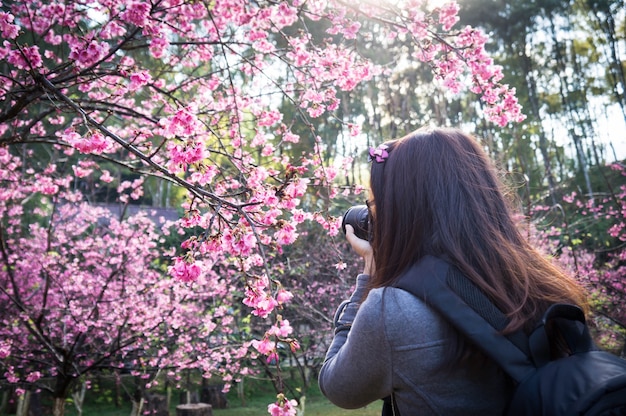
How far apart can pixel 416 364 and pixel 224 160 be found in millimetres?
7533

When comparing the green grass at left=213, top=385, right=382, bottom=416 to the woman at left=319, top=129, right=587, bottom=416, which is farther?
the green grass at left=213, top=385, right=382, bottom=416

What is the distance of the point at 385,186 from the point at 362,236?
249 mm

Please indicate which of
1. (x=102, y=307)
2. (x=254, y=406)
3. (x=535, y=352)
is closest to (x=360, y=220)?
(x=535, y=352)

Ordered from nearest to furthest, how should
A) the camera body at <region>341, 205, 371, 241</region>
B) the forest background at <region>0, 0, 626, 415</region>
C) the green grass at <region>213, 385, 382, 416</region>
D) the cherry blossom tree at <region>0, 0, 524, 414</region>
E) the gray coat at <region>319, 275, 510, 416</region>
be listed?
the gray coat at <region>319, 275, 510, 416</region>, the camera body at <region>341, 205, 371, 241</region>, the cherry blossom tree at <region>0, 0, 524, 414</region>, the forest background at <region>0, 0, 626, 415</region>, the green grass at <region>213, 385, 382, 416</region>

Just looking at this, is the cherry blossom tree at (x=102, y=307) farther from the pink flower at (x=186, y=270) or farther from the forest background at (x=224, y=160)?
the pink flower at (x=186, y=270)

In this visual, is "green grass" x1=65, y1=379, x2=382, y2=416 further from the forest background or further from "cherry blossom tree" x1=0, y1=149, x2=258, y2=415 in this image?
"cherry blossom tree" x1=0, y1=149, x2=258, y2=415

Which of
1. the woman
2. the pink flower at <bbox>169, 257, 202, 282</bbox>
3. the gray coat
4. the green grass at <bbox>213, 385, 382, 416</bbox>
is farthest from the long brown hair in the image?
the green grass at <bbox>213, 385, 382, 416</bbox>

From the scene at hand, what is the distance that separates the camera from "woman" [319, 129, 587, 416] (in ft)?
2.83

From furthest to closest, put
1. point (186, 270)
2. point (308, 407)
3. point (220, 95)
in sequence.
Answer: point (308, 407)
point (220, 95)
point (186, 270)

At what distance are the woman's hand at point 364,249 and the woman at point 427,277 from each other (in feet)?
0.16

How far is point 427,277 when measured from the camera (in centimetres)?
88

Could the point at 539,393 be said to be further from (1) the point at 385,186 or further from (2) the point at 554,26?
(2) the point at 554,26

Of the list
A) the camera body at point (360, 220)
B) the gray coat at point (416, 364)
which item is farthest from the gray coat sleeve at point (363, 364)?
the camera body at point (360, 220)

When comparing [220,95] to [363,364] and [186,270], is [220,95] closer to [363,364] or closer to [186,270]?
[186,270]
